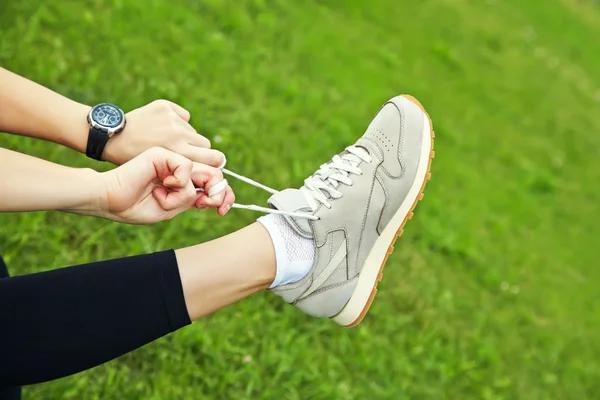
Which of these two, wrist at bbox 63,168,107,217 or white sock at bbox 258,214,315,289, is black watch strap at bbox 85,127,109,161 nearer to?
wrist at bbox 63,168,107,217

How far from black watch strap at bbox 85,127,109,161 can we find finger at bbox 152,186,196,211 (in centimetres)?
26

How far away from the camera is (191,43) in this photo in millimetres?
3959

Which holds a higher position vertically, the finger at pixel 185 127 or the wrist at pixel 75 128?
the finger at pixel 185 127

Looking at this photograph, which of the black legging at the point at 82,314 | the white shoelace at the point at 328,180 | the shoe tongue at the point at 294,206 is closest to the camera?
the black legging at the point at 82,314

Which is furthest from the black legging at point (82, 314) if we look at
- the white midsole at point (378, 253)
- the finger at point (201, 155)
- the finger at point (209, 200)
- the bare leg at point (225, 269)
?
the white midsole at point (378, 253)

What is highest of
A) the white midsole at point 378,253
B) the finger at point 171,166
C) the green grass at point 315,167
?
the finger at point 171,166

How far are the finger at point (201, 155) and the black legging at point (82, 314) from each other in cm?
44

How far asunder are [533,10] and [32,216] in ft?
24.6

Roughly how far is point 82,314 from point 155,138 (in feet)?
2.17

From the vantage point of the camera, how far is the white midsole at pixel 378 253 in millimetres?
2322

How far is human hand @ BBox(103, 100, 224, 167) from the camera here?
204cm

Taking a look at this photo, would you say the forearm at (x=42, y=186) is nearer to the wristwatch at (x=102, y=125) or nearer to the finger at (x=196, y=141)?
the wristwatch at (x=102, y=125)

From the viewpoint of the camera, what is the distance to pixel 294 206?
2148 mm

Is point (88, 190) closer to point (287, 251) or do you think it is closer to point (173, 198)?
point (173, 198)
